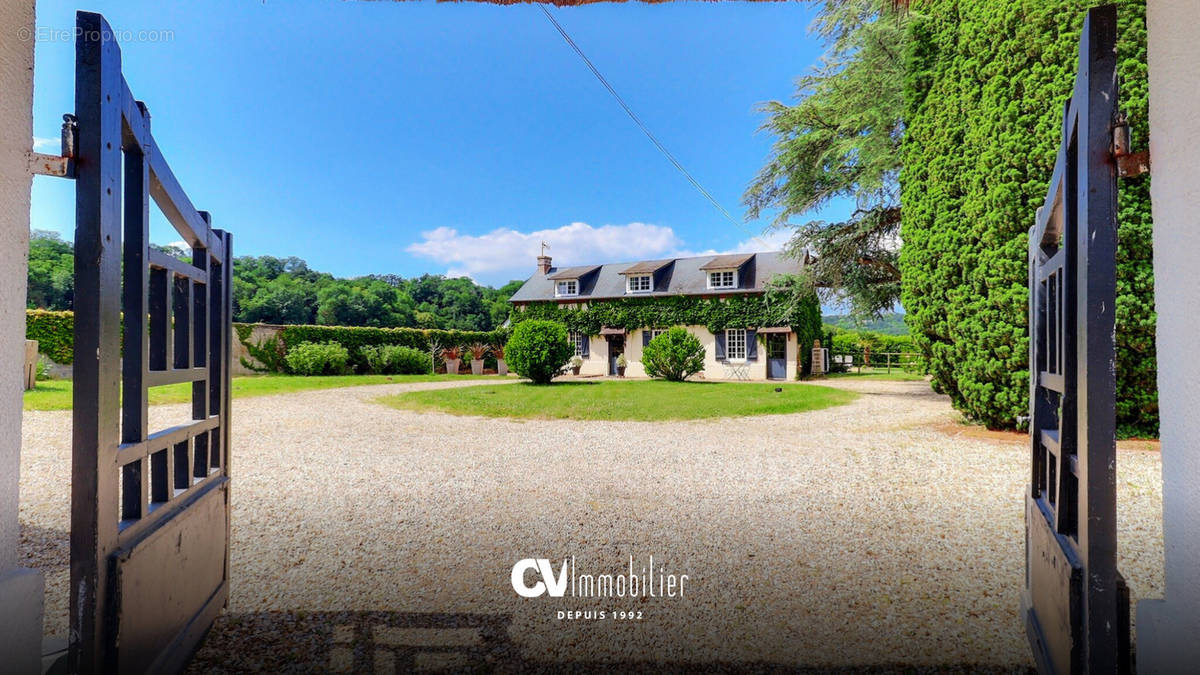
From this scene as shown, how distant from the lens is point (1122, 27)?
5.12 meters

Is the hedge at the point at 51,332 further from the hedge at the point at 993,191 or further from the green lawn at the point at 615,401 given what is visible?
the hedge at the point at 993,191

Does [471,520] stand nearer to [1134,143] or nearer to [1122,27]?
[1134,143]

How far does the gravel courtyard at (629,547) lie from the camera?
2080 millimetres

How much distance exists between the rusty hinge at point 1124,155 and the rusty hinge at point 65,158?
2459mm

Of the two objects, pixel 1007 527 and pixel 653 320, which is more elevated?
pixel 653 320

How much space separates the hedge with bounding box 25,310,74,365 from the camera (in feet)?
40.0

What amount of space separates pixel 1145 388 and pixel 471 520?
6.54 meters

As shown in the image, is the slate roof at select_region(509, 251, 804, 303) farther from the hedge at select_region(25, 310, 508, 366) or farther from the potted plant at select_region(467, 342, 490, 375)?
the potted plant at select_region(467, 342, 490, 375)

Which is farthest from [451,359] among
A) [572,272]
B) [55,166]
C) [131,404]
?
[55,166]

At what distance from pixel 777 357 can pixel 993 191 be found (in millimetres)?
14055

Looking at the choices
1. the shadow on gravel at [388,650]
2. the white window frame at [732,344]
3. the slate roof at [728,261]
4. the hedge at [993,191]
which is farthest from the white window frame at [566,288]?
the shadow on gravel at [388,650]

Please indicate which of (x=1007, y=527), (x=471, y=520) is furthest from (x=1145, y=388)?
(x=471, y=520)

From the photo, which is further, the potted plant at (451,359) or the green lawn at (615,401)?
the potted plant at (451,359)

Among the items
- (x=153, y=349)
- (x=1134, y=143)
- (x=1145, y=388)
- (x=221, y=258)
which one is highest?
(x=1134, y=143)
